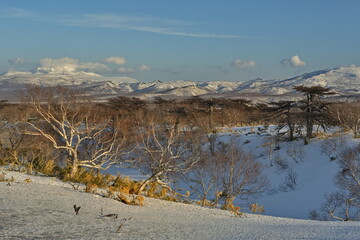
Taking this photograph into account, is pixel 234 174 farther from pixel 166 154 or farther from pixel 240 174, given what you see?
pixel 166 154

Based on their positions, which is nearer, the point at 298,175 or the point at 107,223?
the point at 107,223

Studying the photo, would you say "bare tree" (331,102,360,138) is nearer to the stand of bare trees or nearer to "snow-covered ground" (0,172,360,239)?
the stand of bare trees

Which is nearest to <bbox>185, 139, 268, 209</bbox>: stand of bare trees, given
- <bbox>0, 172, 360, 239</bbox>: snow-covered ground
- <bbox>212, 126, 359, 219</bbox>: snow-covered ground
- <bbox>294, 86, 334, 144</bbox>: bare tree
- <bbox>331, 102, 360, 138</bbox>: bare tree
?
<bbox>212, 126, 359, 219</bbox>: snow-covered ground

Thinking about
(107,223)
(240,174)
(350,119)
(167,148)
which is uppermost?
(107,223)

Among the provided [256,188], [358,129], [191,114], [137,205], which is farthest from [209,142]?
[137,205]

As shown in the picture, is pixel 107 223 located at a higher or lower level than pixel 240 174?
higher


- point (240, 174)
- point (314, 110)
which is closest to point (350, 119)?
point (314, 110)

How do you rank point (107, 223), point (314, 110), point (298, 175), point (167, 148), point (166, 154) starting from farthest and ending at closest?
1. point (314, 110)
2. point (166, 154)
3. point (298, 175)
4. point (167, 148)
5. point (107, 223)

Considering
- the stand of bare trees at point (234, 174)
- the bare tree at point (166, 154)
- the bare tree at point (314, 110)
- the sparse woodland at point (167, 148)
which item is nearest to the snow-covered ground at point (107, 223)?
the sparse woodland at point (167, 148)

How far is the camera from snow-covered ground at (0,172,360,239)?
478 cm

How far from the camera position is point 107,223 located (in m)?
5.43

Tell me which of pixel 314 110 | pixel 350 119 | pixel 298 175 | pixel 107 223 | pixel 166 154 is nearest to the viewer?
pixel 107 223

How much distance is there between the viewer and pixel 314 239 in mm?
5035

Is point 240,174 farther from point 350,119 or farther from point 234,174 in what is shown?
point 350,119
